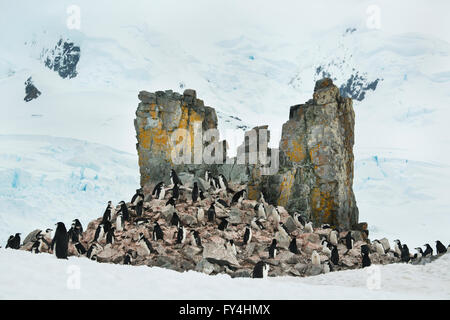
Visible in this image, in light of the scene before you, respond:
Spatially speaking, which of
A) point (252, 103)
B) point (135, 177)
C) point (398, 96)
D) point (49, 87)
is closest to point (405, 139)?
point (398, 96)

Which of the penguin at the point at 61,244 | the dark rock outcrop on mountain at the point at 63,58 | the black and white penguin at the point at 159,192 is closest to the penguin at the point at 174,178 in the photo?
the black and white penguin at the point at 159,192

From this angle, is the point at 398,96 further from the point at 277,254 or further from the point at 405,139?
the point at 277,254

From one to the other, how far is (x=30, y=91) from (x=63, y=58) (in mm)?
14852

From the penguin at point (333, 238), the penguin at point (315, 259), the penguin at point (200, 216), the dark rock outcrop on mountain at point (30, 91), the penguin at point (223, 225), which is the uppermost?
the dark rock outcrop on mountain at point (30, 91)

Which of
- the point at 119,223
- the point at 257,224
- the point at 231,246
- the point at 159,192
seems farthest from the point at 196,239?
the point at 159,192

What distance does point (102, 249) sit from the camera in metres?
16.7

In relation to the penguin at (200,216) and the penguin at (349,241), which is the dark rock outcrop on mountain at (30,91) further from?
the penguin at (349,241)

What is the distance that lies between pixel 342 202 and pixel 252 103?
47208 mm

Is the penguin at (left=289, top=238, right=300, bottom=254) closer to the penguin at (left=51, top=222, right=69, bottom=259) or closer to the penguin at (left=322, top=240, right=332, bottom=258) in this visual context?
the penguin at (left=322, top=240, right=332, bottom=258)

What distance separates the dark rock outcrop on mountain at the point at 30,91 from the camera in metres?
69.8

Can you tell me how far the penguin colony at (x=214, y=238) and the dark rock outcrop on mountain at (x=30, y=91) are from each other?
56.0 metres

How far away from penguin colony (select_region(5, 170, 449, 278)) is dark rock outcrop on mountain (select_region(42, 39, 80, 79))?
66.1 m

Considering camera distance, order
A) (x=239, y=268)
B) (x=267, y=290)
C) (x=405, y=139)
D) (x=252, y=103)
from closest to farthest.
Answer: (x=267, y=290) < (x=239, y=268) < (x=405, y=139) < (x=252, y=103)

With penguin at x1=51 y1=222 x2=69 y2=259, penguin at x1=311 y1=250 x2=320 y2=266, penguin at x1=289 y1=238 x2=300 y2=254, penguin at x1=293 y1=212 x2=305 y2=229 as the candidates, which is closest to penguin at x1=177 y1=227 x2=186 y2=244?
penguin at x1=289 y1=238 x2=300 y2=254
